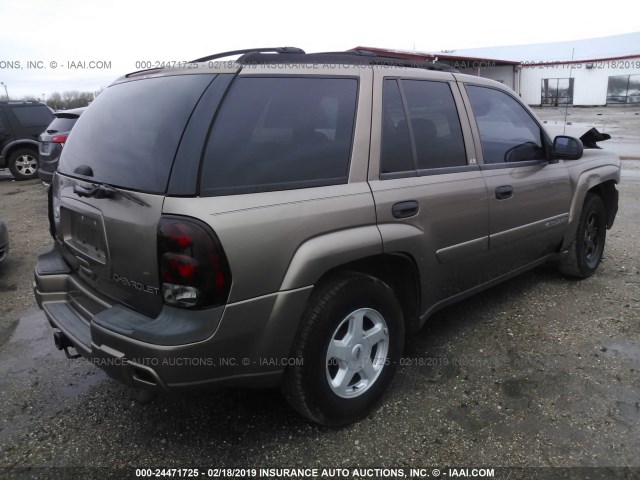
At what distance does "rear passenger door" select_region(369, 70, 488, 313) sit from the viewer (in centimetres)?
264

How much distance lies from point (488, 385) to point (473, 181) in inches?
48.1

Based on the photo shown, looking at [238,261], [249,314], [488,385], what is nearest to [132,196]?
[238,261]

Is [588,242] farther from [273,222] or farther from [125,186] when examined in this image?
[125,186]

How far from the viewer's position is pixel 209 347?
2.03 m

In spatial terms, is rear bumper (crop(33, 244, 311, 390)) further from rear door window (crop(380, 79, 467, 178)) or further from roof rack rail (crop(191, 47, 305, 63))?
roof rack rail (crop(191, 47, 305, 63))

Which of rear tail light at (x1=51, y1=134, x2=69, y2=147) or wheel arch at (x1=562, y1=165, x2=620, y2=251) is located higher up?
rear tail light at (x1=51, y1=134, x2=69, y2=147)

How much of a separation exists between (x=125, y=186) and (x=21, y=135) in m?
11.4

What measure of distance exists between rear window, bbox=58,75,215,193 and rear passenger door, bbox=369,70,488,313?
0.98 meters

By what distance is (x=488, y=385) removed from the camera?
2955 mm

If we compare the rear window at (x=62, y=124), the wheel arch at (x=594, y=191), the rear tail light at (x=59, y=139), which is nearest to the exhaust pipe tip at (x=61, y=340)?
the wheel arch at (x=594, y=191)

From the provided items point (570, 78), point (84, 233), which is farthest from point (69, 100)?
point (570, 78)

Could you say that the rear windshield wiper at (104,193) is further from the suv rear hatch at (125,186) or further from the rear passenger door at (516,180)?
the rear passenger door at (516,180)

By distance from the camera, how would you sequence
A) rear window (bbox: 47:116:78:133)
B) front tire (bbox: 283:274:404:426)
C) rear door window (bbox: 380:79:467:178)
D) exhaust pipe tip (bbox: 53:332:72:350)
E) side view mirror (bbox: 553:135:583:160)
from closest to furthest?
front tire (bbox: 283:274:404:426)
exhaust pipe tip (bbox: 53:332:72:350)
rear door window (bbox: 380:79:467:178)
side view mirror (bbox: 553:135:583:160)
rear window (bbox: 47:116:78:133)

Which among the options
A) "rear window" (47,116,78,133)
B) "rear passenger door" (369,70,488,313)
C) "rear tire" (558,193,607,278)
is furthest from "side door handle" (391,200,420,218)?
"rear window" (47,116,78,133)
